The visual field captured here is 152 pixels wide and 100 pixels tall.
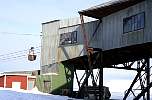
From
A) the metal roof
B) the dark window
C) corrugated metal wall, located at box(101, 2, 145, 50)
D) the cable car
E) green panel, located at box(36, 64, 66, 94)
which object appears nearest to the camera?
corrugated metal wall, located at box(101, 2, 145, 50)

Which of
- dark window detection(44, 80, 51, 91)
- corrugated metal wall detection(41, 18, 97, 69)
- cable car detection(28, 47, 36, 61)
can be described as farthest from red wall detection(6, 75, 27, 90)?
dark window detection(44, 80, 51, 91)

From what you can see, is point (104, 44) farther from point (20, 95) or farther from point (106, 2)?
point (20, 95)

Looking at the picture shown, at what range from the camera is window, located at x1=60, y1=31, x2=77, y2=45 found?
153 feet

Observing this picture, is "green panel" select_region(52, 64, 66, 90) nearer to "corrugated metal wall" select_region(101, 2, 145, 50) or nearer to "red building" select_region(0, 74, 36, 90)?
"red building" select_region(0, 74, 36, 90)

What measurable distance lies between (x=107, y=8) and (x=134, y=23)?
405 centimetres

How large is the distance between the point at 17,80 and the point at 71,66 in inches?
440

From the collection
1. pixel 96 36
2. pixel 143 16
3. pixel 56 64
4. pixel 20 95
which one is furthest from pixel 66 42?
pixel 143 16

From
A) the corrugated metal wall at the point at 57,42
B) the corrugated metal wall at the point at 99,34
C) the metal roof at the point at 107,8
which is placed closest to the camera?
the corrugated metal wall at the point at 99,34

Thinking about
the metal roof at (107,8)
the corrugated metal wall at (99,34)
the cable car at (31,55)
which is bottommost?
the cable car at (31,55)

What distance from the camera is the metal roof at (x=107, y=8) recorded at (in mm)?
36669

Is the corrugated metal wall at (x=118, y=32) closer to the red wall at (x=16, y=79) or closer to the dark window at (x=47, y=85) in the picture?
the dark window at (x=47, y=85)

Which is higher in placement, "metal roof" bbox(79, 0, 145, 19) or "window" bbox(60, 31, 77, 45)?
"metal roof" bbox(79, 0, 145, 19)

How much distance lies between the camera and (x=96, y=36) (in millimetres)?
42906

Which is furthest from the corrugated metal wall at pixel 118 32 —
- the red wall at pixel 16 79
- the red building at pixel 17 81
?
the red wall at pixel 16 79
